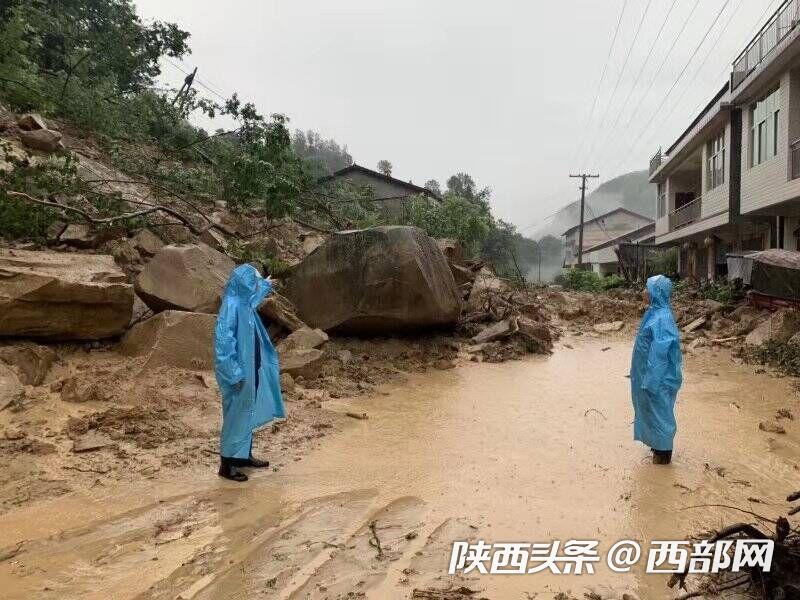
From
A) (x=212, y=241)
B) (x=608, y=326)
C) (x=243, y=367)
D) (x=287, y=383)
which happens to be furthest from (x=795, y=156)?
(x=243, y=367)

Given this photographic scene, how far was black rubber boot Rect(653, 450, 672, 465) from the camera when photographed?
4898 mm

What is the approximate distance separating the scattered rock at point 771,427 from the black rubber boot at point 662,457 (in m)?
1.94

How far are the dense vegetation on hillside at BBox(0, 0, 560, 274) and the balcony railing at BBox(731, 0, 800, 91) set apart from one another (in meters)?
8.86

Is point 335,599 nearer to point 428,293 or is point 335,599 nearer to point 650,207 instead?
point 428,293

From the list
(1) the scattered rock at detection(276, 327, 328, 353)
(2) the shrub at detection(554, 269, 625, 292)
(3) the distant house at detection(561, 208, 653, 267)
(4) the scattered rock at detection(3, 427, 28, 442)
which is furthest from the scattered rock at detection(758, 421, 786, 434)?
(3) the distant house at detection(561, 208, 653, 267)

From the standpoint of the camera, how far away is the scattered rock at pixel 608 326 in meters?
14.3

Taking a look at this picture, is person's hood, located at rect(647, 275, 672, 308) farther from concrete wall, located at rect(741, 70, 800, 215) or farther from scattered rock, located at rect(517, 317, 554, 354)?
concrete wall, located at rect(741, 70, 800, 215)

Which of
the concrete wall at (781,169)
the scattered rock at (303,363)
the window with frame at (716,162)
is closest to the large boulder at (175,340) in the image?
the scattered rock at (303,363)

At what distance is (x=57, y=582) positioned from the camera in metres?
2.86

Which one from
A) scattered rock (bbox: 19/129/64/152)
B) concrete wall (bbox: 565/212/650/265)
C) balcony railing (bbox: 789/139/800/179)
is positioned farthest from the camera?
concrete wall (bbox: 565/212/650/265)

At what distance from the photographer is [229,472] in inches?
172

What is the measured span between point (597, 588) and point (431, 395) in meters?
4.97

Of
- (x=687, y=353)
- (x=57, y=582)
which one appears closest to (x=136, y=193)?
(x=57, y=582)

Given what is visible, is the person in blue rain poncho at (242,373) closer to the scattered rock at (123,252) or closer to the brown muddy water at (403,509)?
the brown muddy water at (403,509)
